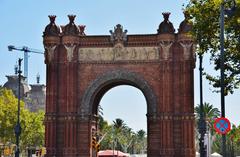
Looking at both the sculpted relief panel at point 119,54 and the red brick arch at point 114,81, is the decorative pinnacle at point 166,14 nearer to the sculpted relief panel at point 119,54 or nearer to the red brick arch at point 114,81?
the sculpted relief panel at point 119,54

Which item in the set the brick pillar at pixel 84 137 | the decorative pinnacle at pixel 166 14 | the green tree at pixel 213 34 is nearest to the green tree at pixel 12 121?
the brick pillar at pixel 84 137

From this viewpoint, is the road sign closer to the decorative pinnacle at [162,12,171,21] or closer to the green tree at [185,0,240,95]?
the green tree at [185,0,240,95]

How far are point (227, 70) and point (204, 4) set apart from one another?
3.50 metres

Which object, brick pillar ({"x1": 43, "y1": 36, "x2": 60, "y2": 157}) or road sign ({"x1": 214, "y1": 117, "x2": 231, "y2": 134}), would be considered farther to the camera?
brick pillar ({"x1": 43, "y1": 36, "x2": 60, "y2": 157})

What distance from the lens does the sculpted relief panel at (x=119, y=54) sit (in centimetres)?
5156

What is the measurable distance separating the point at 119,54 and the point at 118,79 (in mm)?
2358

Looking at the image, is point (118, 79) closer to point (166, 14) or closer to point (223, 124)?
point (166, 14)

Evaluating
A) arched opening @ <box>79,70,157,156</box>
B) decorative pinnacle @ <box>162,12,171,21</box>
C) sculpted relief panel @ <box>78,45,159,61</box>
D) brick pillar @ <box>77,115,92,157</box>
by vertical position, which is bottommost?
brick pillar @ <box>77,115,92,157</box>

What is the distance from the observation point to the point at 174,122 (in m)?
50.2

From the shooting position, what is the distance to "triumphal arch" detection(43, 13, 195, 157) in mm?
50125

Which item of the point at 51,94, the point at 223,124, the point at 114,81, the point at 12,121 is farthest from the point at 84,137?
the point at 223,124

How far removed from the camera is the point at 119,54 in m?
52.1

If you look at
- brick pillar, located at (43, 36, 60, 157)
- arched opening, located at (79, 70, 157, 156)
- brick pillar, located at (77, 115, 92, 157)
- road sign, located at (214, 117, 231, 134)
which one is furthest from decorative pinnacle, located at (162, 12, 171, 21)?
road sign, located at (214, 117, 231, 134)

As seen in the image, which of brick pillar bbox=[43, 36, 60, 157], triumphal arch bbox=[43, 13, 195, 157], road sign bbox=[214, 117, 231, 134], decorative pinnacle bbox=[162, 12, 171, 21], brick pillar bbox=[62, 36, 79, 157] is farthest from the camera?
decorative pinnacle bbox=[162, 12, 171, 21]
